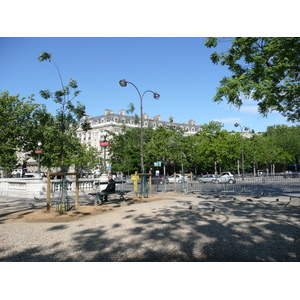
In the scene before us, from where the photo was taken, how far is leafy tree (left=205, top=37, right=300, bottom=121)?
10445mm

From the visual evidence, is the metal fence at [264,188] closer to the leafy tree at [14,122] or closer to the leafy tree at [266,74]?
the leafy tree at [266,74]

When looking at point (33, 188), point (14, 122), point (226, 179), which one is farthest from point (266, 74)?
point (14, 122)

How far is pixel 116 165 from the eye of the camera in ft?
188

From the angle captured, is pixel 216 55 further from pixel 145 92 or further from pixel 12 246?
pixel 12 246

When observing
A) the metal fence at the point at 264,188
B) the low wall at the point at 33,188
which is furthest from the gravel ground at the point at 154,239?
the metal fence at the point at 264,188

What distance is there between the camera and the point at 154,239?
603 cm

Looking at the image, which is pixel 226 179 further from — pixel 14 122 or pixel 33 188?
pixel 14 122

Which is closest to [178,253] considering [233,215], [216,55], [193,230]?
[193,230]

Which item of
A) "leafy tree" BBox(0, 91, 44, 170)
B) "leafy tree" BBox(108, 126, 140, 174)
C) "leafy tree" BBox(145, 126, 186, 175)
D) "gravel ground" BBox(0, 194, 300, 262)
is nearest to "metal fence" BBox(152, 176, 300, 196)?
"gravel ground" BBox(0, 194, 300, 262)

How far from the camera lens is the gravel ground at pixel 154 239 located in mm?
4887

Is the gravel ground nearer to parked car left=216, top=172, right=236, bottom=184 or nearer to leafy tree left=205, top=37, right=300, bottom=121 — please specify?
leafy tree left=205, top=37, right=300, bottom=121

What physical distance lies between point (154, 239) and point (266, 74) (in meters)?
8.64

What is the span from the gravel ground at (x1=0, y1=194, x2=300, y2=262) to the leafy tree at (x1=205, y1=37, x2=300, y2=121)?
16.6ft

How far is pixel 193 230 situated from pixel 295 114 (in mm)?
8910
